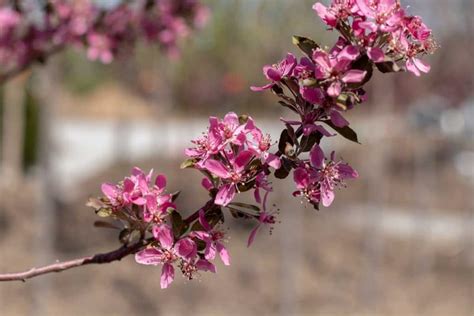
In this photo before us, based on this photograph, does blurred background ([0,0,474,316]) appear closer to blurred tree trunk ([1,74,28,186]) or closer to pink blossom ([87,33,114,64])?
blurred tree trunk ([1,74,28,186])

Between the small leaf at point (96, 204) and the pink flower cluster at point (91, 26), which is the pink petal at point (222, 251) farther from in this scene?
the pink flower cluster at point (91, 26)

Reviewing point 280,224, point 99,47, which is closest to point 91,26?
point 99,47

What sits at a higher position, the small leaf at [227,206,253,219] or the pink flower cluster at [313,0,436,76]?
the pink flower cluster at [313,0,436,76]

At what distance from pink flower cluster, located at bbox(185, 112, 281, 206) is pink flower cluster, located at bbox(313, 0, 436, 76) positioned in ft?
0.74

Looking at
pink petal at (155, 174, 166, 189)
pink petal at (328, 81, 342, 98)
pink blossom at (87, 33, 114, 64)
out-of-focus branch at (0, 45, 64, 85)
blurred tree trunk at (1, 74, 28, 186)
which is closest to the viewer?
pink petal at (328, 81, 342, 98)

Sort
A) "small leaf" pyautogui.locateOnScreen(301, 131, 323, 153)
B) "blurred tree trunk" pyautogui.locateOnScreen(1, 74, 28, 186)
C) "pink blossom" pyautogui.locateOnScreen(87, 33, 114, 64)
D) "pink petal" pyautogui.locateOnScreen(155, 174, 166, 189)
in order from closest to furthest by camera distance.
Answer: "small leaf" pyautogui.locateOnScreen(301, 131, 323, 153), "pink petal" pyautogui.locateOnScreen(155, 174, 166, 189), "pink blossom" pyautogui.locateOnScreen(87, 33, 114, 64), "blurred tree trunk" pyautogui.locateOnScreen(1, 74, 28, 186)

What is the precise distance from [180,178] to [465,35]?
17.8 ft

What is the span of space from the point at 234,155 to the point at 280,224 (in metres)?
7.47

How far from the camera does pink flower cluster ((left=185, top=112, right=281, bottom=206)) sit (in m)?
1.40

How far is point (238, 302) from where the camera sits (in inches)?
311

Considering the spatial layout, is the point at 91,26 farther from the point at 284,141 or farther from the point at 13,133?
the point at 13,133

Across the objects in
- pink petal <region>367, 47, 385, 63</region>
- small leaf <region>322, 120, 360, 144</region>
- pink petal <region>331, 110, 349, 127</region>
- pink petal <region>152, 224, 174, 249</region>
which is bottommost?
pink petal <region>152, 224, 174, 249</region>

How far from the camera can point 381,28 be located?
1328mm

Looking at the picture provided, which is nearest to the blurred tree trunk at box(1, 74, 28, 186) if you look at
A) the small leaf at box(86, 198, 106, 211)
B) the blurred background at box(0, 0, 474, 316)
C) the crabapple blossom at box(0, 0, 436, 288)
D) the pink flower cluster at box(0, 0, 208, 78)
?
the blurred background at box(0, 0, 474, 316)
